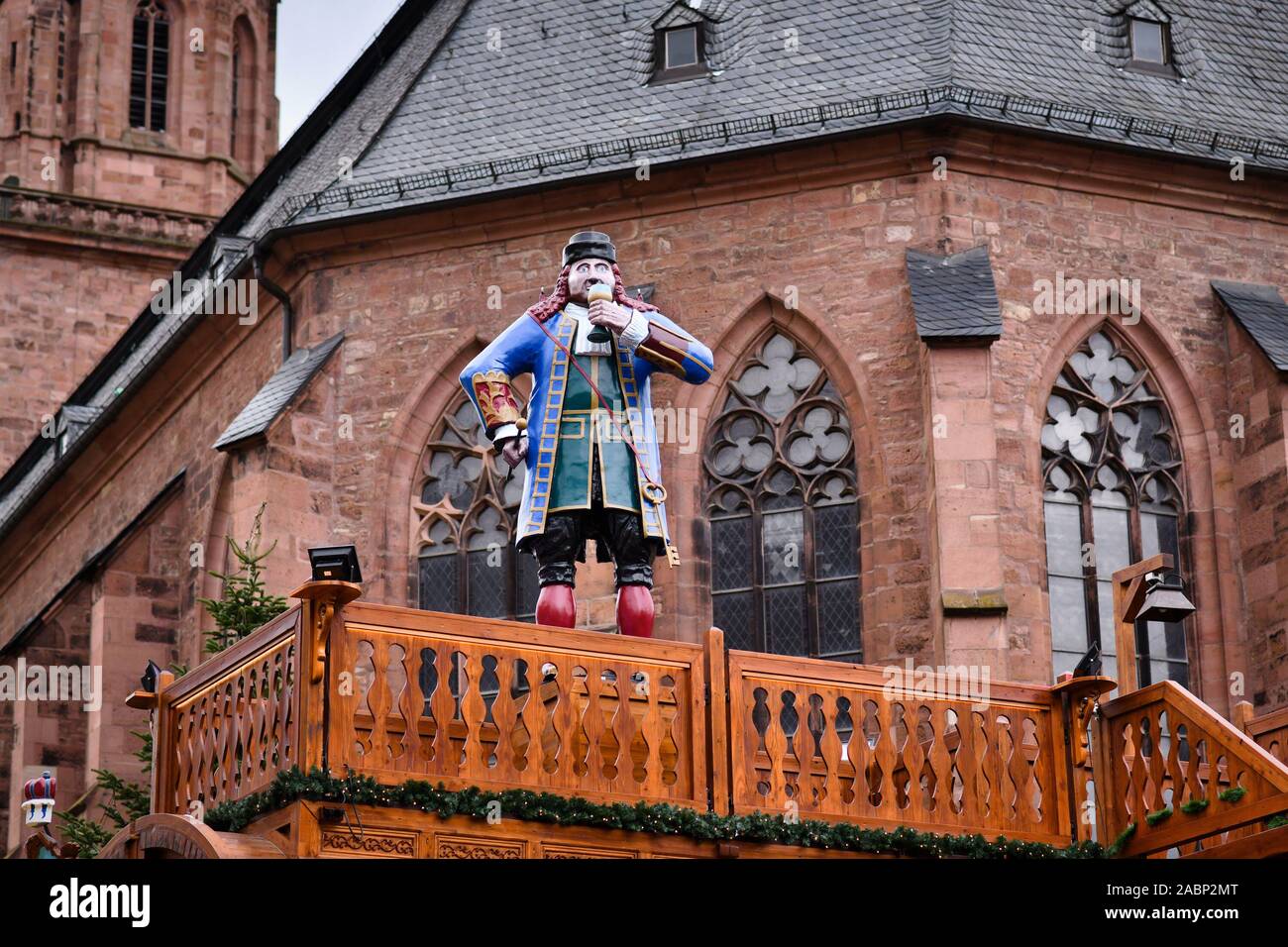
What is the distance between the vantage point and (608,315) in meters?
13.7

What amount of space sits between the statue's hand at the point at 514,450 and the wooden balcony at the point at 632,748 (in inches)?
45.4

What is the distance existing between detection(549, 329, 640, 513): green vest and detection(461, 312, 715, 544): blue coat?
0.12ft

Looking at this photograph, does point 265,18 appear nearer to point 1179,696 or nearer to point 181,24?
point 181,24

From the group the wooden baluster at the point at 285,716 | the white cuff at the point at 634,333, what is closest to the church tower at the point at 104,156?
the white cuff at the point at 634,333

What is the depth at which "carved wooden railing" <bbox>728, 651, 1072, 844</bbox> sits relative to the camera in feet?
42.3

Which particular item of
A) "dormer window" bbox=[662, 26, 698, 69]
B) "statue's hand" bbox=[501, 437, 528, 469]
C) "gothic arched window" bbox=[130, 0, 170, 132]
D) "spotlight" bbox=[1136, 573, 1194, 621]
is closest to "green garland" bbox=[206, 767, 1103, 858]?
"spotlight" bbox=[1136, 573, 1194, 621]

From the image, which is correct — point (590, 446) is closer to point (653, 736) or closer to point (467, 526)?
point (653, 736)

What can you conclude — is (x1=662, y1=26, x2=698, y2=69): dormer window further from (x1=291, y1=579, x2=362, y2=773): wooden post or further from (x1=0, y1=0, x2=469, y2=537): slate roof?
(x1=291, y1=579, x2=362, y2=773): wooden post

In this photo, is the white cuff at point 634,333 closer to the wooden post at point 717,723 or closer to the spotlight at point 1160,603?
the wooden post at point 717,723

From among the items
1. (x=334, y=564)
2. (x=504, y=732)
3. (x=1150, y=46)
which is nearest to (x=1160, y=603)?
(x=504, y=732)

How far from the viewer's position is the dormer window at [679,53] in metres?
23.8

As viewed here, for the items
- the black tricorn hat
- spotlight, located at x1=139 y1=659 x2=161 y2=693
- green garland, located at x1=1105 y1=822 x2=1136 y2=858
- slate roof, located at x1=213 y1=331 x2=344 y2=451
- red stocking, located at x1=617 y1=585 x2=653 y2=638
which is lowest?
green garland, located at x1=1105 y1=822 x2=1136 y2=858

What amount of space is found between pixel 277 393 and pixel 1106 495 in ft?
22.8
